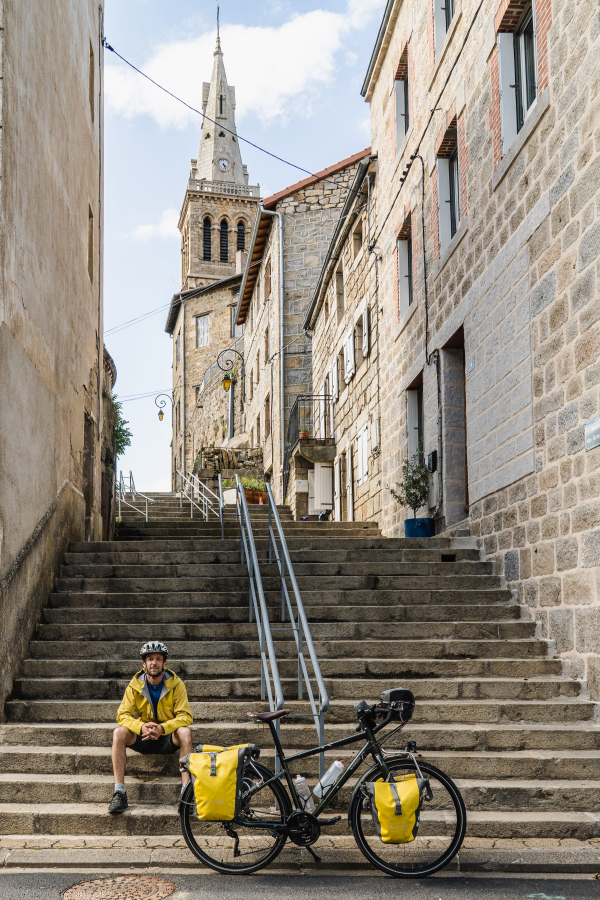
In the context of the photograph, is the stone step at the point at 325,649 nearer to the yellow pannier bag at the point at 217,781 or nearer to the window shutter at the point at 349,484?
the yellow pannier bag at the point at 217,781

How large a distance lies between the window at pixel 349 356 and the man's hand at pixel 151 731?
479 inches

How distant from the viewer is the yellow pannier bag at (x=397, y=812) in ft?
16.1

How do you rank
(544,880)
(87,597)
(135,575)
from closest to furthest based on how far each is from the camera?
(544,880)
(87,597)
(135,575)

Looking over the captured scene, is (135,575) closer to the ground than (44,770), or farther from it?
farther from it

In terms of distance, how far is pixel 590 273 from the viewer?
6918 mm

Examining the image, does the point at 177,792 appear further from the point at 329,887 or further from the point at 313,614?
the point at 313,614

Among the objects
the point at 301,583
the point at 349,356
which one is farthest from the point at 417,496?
the point at 349,356

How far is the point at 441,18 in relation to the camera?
1222 centimetres

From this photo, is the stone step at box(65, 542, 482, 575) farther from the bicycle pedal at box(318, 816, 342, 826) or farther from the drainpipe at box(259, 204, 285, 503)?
the drainpipe at box(259, 204, 285, 503)

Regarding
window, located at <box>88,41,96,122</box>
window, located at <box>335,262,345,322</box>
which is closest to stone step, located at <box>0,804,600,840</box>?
window, located at <box>88,41,96,122</box>

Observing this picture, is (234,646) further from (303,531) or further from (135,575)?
(303,531)

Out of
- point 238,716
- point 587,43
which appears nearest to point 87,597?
point 238,716

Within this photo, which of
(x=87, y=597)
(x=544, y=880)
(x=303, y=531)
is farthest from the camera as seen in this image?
(x=303, y=531)

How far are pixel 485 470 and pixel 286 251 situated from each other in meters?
16.9
